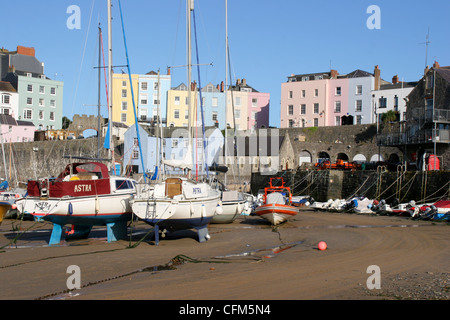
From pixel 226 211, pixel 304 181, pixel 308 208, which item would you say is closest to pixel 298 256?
pixel 226 211

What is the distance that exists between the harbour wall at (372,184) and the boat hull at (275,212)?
12.5 metres

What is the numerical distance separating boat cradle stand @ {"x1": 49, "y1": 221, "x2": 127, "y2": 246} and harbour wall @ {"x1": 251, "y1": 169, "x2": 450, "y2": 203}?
21325mm

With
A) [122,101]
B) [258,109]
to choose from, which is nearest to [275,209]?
[258,109]

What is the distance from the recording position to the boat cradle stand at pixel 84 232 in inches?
695

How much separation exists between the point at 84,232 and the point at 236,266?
9.18 metres

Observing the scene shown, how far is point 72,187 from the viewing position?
17.3 meters

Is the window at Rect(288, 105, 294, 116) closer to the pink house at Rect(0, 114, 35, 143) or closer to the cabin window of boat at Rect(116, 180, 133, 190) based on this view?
the pink house at Rect(0, 114, 35, 143)

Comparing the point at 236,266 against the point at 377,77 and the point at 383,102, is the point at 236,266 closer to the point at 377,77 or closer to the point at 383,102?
the point at 383,102

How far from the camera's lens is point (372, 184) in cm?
3656

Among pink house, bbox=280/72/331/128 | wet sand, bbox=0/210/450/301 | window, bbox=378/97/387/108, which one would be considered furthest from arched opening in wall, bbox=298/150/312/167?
wet sand, bbox=0/210/450/301

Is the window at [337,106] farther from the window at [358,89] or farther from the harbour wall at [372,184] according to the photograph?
the harbour wall at [372,184]

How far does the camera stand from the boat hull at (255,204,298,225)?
23.6 meters

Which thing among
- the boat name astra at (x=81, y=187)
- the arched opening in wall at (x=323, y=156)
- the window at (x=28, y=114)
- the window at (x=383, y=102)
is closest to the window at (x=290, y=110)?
the window at (x=383, y=102)

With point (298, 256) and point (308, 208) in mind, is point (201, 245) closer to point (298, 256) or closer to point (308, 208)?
point (298, 256)
